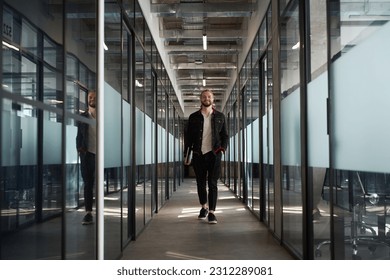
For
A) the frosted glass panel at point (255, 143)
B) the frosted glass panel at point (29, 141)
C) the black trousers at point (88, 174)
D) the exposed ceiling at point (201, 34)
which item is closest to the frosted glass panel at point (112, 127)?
the black trousers at point (88, 174)

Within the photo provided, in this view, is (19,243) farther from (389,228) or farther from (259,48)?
(259,48)

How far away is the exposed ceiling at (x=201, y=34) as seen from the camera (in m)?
7.36

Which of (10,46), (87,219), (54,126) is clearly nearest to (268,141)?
(87,219)

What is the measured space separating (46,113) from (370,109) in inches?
59.5

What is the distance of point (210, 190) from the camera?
586 centimetres

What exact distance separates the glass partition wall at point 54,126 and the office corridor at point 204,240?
374mm

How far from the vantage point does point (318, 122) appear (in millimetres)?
3105

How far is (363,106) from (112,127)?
2008 millimetres

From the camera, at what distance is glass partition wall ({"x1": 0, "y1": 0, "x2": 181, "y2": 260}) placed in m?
1.67

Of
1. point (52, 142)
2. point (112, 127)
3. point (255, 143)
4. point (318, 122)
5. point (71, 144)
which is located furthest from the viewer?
point (255, 143)

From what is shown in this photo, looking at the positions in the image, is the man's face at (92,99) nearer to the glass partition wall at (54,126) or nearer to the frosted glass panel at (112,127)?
the glass partition wall at (54,126)

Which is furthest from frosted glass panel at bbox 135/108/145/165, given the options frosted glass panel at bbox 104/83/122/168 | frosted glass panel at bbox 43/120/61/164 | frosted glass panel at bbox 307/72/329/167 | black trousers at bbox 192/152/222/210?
frosted glass panel at bbox 43/120/61/164

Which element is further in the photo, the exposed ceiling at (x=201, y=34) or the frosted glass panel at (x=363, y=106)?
the exposed ceiling at (x=201, y=34)

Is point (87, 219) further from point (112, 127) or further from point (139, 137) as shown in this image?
point (139, 137)
